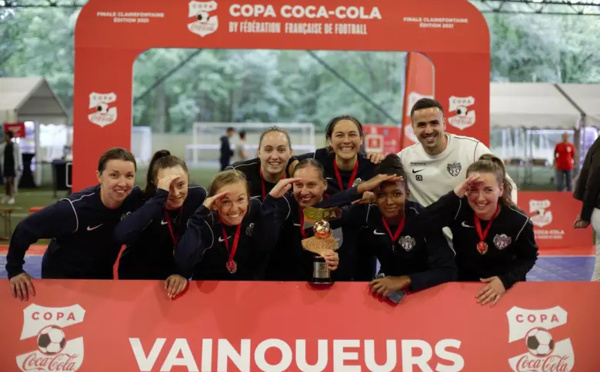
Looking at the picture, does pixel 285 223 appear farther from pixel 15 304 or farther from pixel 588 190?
Answer: pixel 588 190

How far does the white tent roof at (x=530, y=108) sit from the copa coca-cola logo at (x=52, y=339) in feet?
52.5

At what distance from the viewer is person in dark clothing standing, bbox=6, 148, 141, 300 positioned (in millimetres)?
3398

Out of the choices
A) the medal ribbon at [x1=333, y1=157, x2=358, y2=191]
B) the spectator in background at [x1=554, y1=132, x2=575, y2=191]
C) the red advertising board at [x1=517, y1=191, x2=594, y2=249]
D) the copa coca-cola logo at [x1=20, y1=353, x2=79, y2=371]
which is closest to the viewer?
the copa coca-cola logo at [x1=20, y1=353, x2=79, y2=371]

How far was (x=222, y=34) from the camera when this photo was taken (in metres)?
7.41

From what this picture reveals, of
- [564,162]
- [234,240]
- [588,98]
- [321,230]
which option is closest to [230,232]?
[234,240]

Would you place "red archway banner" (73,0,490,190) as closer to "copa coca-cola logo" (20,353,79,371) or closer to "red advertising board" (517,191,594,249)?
"red advertising board" (517,191,594,249)

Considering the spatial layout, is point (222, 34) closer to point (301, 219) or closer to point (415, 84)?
point (301, 219)

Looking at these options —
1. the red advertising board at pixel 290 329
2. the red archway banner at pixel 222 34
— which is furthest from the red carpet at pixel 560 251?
the red advertising board at pixel 290 329

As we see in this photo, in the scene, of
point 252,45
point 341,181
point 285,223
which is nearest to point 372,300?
point 285,223

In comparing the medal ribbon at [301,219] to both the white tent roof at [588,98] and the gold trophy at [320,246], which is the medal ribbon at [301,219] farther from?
the white tent roof at [588,98]

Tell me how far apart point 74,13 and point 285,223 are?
114 ft

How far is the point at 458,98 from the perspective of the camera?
25.3 ft

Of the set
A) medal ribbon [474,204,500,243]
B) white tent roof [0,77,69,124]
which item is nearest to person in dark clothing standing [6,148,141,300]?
medal ribbon [474,204,500,243]

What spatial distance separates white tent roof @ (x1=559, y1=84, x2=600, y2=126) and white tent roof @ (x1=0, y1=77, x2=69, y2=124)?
17.2m
